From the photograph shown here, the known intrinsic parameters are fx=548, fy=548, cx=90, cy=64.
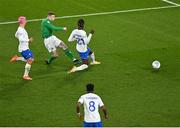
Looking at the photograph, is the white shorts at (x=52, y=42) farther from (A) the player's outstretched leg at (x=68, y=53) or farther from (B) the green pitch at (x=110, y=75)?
(B) the green pitch at (x=110, y=75)

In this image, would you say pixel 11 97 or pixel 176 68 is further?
pixel 176 68

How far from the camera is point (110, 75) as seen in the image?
23.1 m

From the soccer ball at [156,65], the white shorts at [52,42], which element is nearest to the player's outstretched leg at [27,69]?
the white shorts at [52,42]

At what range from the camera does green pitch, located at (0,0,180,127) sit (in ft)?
63.7

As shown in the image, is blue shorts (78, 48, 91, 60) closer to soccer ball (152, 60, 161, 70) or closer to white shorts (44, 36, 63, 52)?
white shorts (44, 36, 63, 52)

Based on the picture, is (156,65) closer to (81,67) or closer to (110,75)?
(110,75)

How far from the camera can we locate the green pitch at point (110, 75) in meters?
19.4

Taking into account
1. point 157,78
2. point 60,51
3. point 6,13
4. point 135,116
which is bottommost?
point 135,116

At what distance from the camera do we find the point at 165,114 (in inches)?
762

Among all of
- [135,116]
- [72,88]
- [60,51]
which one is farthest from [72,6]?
[135,116]

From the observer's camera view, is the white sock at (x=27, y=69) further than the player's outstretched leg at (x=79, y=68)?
No

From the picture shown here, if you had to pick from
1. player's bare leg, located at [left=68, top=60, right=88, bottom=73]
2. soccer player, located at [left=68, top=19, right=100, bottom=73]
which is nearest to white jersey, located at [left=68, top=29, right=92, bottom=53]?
soccer player, located at [left=68, top=19, right=100, bottom=73]

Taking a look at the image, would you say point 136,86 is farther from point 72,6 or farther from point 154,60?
point 72,6

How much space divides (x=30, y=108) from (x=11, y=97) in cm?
136
